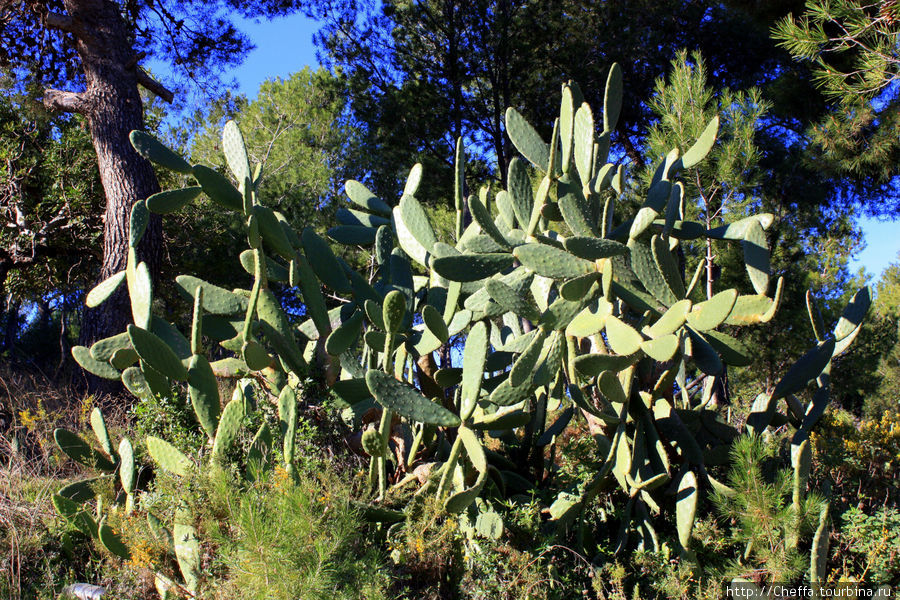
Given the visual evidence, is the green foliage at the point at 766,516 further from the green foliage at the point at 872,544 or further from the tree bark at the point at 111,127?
the tree bark at the point at 111,127

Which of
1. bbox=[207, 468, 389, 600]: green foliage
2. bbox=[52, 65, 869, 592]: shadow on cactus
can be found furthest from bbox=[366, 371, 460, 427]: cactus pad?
bbox=[207, 468, 389, 600]: green foliage

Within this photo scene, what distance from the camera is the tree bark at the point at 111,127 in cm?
507

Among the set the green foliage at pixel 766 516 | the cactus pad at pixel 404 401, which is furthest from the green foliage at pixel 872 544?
the cactus pad at pixel 404 401

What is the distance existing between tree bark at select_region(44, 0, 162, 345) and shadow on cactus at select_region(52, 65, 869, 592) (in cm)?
321

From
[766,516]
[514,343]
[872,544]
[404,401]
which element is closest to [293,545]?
[404,401]

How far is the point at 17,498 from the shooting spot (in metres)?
2.20

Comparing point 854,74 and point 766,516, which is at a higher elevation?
point 854,74

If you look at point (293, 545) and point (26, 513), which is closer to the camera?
point (293, 545)

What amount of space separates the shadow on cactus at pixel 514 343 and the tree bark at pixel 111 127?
3212mm

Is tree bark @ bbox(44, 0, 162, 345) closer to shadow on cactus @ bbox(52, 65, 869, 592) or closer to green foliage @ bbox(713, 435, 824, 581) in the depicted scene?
shadow on cactus @ bbox(52, 65, 869, 592)

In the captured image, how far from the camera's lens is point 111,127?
17.3 ft

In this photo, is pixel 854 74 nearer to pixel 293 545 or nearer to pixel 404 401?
pixel 404 401

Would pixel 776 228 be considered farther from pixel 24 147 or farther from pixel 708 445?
pixel 24 147

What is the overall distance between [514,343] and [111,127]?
4.77 meters
